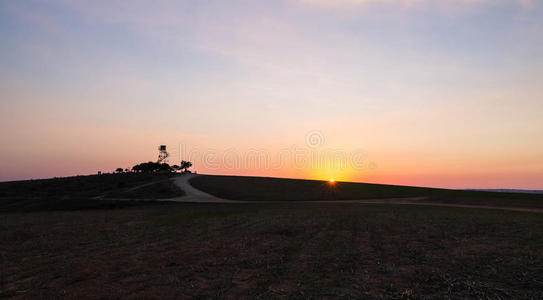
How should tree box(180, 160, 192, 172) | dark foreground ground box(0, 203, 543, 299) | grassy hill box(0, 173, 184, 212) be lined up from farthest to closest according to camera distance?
tree box(180, 160, 192, 172), grassy hill box(0, 173, 184, 212), dark foreground ground box(0, 203, 543, 299)

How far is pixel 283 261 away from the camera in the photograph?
16.2m

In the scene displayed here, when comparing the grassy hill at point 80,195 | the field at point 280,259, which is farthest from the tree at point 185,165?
the field at point 280,259

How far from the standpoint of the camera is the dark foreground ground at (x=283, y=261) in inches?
476

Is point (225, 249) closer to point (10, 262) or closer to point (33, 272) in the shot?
point (33, 272)

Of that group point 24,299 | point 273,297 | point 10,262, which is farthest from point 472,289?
point 10,262

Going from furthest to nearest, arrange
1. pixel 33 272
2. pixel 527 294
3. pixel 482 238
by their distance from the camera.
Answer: pixel 482 238
pixel 33 272
pixel 527 294

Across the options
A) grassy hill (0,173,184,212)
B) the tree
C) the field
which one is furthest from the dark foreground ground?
the tree

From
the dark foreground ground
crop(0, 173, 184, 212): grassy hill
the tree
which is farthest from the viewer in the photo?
the tree

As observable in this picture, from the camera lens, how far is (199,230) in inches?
1059

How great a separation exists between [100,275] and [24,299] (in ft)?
10.1

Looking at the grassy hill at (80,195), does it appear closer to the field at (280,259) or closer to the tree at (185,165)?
the field at (280,259)

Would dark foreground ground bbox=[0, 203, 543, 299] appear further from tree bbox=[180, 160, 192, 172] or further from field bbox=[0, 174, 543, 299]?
tree bbox=[180, 160, 192, 172]

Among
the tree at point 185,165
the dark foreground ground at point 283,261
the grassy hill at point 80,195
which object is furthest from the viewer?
the tree at point 185,165

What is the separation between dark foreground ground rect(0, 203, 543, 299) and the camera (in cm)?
1209
